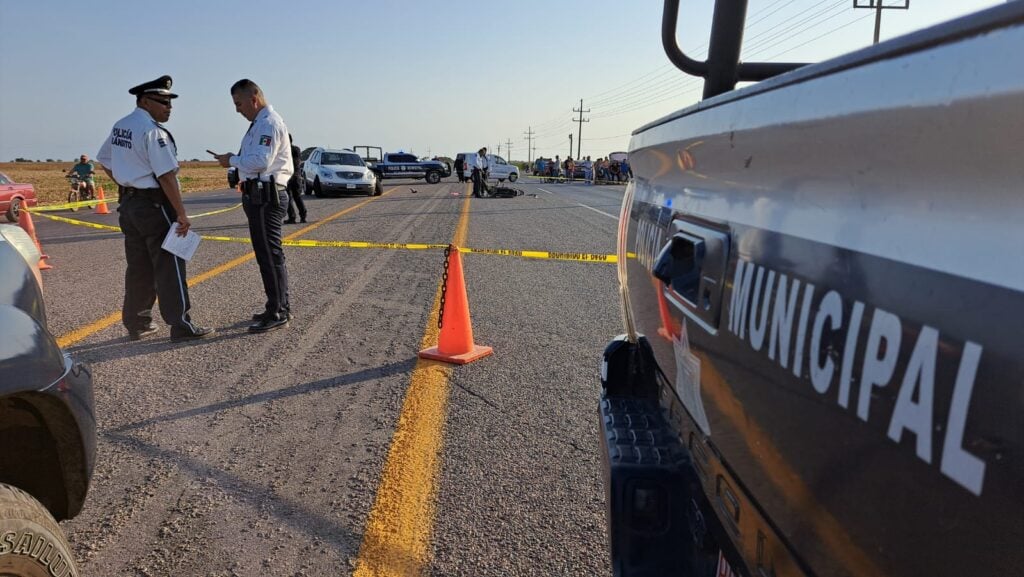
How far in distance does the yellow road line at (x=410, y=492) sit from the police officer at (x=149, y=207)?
215cm

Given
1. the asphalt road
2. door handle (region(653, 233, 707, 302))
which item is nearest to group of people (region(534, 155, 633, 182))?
the asphalt road

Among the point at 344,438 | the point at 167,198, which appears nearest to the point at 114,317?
the point at 167,198

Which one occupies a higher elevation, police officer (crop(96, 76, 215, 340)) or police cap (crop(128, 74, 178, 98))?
police cap (crop(128, 74, 178, 98))

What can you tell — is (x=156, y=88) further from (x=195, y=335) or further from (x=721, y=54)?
Answer: (x=721, y=54)

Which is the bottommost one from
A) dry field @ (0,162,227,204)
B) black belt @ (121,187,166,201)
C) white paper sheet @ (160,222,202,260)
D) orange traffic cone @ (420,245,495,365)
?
dry field @ (0,162,227,204)

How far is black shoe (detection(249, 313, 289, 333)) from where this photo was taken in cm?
524

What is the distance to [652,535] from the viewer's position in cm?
165

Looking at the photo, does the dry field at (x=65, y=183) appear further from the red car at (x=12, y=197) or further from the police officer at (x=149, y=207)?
the police officer at (x=149, y=207)

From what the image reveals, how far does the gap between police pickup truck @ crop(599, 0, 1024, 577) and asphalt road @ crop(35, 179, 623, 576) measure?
131 centimetres

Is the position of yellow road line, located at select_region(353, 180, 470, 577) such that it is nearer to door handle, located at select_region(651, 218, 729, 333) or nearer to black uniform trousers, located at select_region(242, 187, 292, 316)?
door handle, located at select_region(651, 218, 729, 333)

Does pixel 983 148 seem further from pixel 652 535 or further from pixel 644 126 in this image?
pixel 644 126

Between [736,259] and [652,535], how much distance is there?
0.82 metres

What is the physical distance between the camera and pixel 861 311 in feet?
2.67

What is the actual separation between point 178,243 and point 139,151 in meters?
0.71
